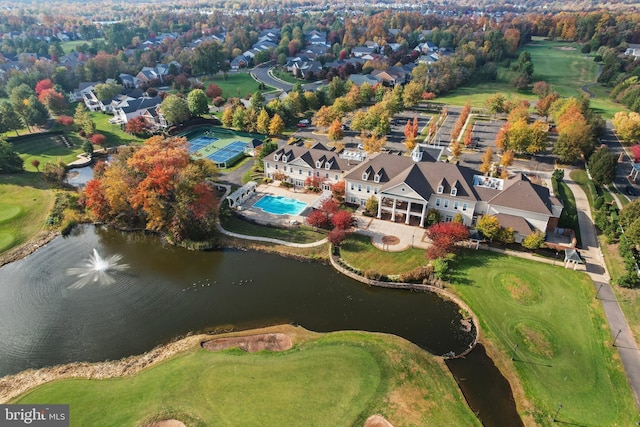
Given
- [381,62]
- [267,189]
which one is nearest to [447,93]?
[381,62]

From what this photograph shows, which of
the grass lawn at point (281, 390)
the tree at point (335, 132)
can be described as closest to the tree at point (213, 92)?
the tree at point (335, 132)

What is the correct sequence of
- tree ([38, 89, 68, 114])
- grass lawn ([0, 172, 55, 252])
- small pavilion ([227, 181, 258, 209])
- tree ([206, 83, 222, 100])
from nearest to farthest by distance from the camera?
grass lawn ([0, 172, 55, 252]) < small pavilion ([227, 181, 258, 209]) < tree ([38, 89, 68, 114]) < tree ([206, 83, 222, 100])

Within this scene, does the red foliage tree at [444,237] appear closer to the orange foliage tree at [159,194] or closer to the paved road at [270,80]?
the orange foliage tree at [159,194]

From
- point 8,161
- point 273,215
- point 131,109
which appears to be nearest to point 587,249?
point 273,215

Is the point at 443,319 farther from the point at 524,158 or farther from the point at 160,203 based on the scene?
the point at 524,158

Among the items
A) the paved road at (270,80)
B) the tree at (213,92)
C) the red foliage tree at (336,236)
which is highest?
the red foliage tree at (336,236)

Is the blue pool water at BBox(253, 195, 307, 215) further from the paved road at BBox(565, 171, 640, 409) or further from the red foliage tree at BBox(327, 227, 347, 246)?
the paved road at BBox(565, 171, 640, 409)

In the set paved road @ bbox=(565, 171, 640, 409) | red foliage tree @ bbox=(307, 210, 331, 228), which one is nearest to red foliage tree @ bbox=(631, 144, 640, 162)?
paved road @ bbox=(565, 171, 640, 409)
